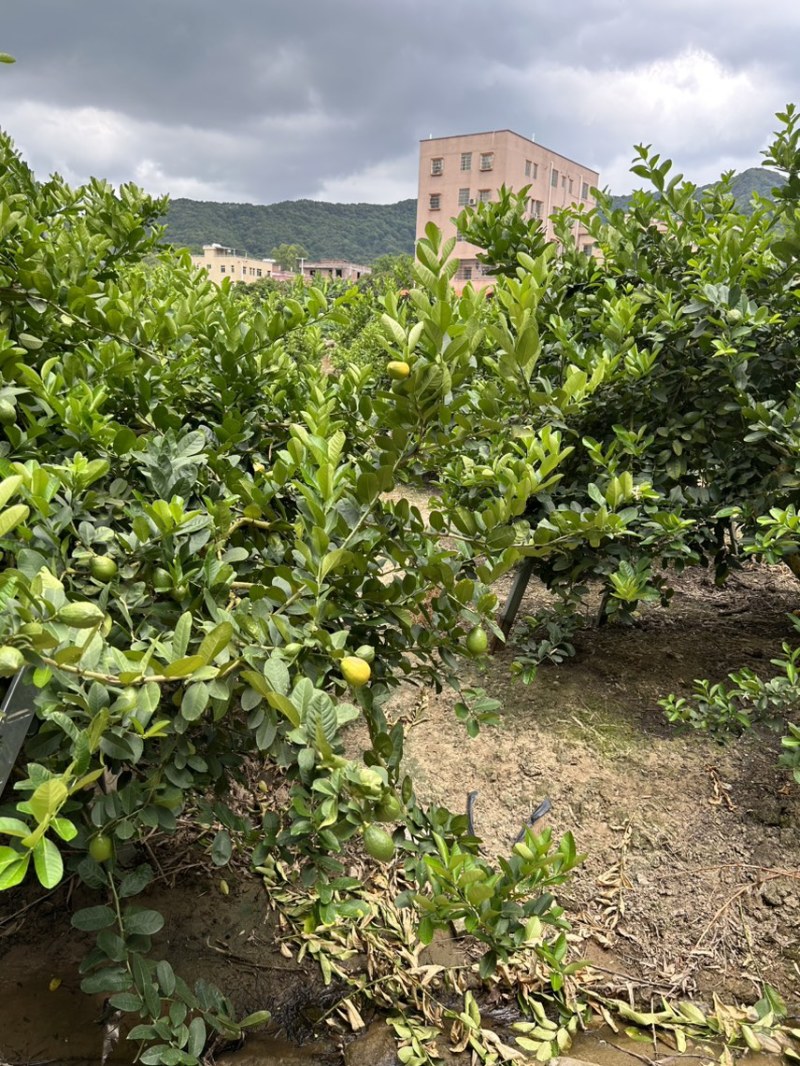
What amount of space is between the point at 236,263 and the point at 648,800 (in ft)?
207

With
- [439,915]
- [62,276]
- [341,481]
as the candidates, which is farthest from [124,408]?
[439,915]

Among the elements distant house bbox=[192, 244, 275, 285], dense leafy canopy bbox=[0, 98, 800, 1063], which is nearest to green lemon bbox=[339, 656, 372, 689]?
dense leafy canopy bbox=[0, 98, 800, 1063]

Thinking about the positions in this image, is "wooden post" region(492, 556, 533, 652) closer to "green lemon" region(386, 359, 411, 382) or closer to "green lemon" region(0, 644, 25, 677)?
"green lemon" region(386, 359, 411, 382)

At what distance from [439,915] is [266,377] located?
1.33 metres

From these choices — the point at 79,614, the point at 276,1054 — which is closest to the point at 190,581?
the point at 79,614

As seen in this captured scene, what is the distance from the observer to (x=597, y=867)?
2150mm

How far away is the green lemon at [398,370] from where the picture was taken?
108cm

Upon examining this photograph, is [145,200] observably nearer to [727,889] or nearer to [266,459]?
[266,459]

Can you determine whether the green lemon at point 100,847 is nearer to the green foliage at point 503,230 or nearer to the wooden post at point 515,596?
the wooden post at point 515,596

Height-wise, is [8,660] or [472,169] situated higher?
[472,169]

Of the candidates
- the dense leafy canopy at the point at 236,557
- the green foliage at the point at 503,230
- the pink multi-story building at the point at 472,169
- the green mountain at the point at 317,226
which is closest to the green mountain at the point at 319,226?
the green mountain at the point at 317,226

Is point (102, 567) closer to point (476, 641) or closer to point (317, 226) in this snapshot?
point (476, 641)

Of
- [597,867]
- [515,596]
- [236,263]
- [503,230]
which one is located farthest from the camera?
[236,263]

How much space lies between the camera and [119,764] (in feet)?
4.21
